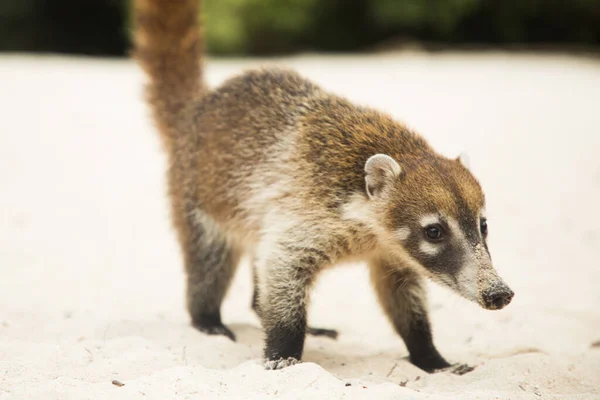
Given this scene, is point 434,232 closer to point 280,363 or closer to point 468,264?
point 468,264

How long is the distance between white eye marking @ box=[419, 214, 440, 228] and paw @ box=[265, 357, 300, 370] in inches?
42.0

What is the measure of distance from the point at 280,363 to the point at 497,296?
1254 mm

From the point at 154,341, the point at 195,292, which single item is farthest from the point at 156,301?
the point at 154,341

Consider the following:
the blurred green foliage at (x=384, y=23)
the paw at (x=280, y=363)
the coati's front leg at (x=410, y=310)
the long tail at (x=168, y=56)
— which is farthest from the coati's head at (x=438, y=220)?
the blurred green foliage at (x=384, y=23)

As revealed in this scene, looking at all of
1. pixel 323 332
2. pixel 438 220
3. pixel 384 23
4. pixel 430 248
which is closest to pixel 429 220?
pixel 438 220

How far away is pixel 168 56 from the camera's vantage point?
17.7 ft

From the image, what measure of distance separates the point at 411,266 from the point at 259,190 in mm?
1136

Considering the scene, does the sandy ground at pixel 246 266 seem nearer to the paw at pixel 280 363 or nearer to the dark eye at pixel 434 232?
the paw at pixel 280 363

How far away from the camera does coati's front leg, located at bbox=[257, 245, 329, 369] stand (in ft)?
13.2

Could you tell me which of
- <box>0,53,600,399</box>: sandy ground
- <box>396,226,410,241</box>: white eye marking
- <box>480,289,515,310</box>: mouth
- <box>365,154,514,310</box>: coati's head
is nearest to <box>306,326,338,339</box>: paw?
<box>0,53,600,399</box>: sandy ground

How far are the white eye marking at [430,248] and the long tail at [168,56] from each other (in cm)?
234

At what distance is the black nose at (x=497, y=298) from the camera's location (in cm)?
351

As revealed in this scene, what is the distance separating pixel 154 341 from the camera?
14.4 feet

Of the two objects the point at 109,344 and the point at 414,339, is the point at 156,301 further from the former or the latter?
the point at 414,339
